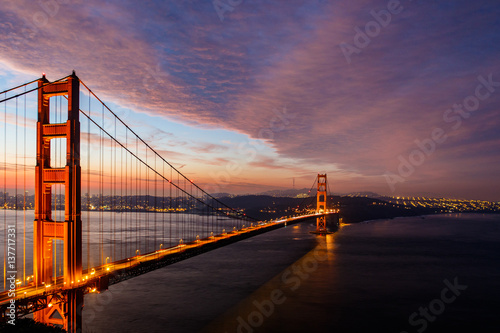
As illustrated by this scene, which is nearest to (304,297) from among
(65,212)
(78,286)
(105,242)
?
(78,286)

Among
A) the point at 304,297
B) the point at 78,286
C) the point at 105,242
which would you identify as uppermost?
the point at 78,286

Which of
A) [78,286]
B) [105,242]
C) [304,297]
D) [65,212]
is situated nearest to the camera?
[65,212]

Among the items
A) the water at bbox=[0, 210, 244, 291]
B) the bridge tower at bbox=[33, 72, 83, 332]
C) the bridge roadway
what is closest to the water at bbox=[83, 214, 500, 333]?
the bridge roadway

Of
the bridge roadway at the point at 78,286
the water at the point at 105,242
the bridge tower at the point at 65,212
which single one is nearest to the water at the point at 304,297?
the bridge roadway at the point at 78,286

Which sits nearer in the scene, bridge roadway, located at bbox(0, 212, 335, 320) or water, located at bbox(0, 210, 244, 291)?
bridge roadway, located at bbox(0, 212, 335, 320)

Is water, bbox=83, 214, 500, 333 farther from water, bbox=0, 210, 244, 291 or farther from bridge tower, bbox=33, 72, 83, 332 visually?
bridge tower, bbox=33, 72, 83, 332

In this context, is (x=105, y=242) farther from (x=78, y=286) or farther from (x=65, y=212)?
(x=65, y=212)

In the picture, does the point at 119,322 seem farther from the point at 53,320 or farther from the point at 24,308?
the point at 24,308
